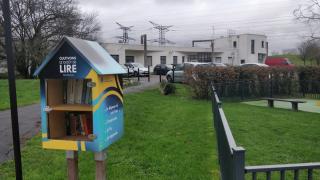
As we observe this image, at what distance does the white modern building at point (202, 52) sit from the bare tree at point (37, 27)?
36.3ft

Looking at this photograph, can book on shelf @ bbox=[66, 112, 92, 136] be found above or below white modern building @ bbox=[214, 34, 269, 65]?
below

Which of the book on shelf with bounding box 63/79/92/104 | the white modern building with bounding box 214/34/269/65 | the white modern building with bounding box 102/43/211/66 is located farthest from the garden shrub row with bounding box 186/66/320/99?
the white modern building with bounding box 214/34/269/65

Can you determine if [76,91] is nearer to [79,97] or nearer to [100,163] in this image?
[79,97]

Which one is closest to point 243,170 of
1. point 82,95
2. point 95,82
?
point 95,82

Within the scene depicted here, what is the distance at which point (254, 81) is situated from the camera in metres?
18.5

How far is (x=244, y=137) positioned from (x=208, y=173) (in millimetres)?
3001

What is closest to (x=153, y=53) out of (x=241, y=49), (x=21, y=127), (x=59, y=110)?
(x=241, y=49)

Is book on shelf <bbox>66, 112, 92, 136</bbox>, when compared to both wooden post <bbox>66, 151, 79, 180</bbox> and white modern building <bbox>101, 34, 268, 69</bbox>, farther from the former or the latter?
white modern building <bbox>101, 34, 268, 69</bbox>

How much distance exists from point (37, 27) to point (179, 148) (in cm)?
3315

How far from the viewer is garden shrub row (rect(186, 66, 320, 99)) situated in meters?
17.4

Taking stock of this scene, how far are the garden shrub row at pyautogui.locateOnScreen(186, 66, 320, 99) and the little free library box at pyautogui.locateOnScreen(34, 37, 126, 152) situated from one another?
13.1 metres

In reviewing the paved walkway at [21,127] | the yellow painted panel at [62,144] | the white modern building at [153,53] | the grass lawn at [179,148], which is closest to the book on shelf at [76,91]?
the yellow painted panel at [62,144]

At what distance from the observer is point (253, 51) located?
74688mm

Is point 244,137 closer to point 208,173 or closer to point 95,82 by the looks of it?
point 208,173
